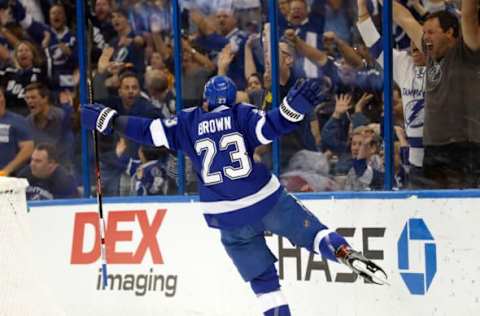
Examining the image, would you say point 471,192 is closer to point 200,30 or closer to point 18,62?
point 200,30

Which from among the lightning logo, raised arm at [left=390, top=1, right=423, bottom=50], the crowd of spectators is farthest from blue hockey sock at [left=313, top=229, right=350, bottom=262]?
raised arm at [left=390, top=1, right=423, bottom=50]

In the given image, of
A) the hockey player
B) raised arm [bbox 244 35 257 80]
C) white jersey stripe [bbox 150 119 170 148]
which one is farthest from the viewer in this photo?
raised arm [bbox 244 35 257 80]

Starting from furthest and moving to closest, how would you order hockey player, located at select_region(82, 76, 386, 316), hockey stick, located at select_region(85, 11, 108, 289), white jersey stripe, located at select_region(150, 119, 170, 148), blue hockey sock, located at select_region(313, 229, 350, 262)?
1. hockey stick, located at select_region(85, 11, 108, 289)
2. white jersey stripe, located at select_region(150, 119, 170, 148)
3. hockey player, located at select_region(82, 76, 386, 316)
4. blue hockey sock, located at select_region(313, 229, 350, 262)

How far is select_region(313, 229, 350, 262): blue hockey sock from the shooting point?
6152 mm

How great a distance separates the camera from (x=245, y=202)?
21.0 feet

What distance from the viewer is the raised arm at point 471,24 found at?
255 inches

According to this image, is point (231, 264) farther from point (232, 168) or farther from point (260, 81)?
point (232, 168)

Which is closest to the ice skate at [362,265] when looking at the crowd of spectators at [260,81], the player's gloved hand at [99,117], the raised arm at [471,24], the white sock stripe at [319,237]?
the white sock stripe at [319,237]

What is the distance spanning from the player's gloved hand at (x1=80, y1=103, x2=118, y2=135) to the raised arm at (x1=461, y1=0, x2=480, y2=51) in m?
2.09

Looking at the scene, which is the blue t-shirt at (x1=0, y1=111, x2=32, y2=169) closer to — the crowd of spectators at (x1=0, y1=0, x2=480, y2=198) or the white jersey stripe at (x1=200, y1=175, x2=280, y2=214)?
the crowd of spectators at (x1=0, y1=0, x2=480, y2=198)

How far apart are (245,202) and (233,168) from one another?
0.20m

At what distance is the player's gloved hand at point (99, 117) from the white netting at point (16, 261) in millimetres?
667

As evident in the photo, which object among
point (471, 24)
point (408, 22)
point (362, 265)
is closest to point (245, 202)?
point (362, 265)

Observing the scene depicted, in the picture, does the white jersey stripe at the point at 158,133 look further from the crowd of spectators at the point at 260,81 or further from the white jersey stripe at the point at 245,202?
the crowd of spectators at the point at 260,81
